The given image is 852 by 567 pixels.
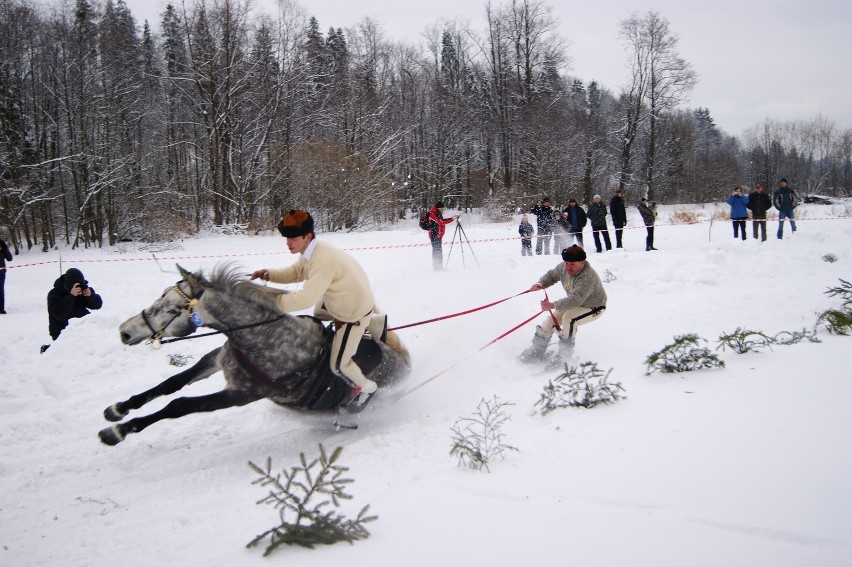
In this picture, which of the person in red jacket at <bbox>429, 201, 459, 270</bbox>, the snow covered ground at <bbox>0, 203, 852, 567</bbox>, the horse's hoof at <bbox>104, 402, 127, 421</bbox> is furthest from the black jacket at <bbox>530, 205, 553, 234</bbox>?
the horse's hoof at <bbox>104, 402, 127, 421</bbox>

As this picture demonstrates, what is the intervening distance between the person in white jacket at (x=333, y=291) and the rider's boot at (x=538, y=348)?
2539mm

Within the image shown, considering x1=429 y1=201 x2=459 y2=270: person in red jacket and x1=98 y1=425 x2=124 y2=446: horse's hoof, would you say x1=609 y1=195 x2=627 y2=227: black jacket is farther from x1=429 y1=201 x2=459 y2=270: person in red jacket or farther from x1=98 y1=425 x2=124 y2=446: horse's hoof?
x1=98 y1=425 x2=124 y2=446: horse's hoof

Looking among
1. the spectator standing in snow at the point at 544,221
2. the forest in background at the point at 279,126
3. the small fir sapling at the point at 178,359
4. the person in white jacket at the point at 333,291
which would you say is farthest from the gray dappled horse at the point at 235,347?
the forest in background at the point at 279,126

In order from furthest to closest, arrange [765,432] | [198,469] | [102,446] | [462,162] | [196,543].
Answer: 1. [462,162]
2. [102,446]
3. [198,469]
4. [765,432]
5. [196,543]

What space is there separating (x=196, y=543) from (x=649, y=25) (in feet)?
133

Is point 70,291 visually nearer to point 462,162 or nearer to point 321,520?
point 321,520

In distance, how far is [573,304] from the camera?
6.69 metres

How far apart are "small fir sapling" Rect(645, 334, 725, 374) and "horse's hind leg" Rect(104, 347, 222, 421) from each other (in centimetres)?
434

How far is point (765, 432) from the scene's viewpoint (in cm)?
351

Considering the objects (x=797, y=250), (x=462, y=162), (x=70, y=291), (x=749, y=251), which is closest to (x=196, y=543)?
(x=70, y=291)

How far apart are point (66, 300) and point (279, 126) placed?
23.3 m

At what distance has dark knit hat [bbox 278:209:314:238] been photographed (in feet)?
15.4

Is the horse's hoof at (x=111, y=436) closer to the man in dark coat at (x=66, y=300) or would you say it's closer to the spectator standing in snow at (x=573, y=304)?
the man in dark coat at (x=66, y=300)

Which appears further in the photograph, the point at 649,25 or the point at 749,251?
the point at 649,25
